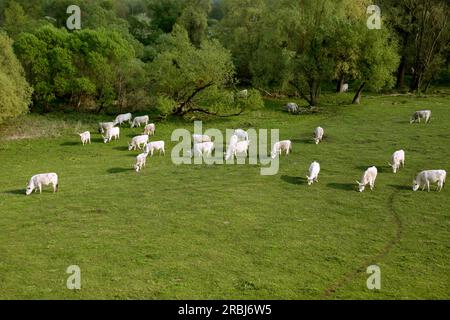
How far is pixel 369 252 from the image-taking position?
17000 mm

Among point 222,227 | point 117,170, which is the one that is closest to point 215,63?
point 117,170

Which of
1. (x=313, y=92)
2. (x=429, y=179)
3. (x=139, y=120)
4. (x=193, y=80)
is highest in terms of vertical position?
(x=193, y=80)

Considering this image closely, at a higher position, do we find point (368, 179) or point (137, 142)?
point (137, 142)

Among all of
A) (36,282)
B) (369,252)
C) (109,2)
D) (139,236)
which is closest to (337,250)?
(369,252)

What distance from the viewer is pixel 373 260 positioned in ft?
53.8

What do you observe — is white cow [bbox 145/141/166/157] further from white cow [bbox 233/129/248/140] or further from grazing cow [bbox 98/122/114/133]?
grazing cow [bbox 98/122/114/133]

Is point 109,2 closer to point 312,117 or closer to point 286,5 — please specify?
point 286,5

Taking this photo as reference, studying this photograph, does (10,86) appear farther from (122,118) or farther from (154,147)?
(154,147)

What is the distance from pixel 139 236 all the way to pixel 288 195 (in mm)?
8128

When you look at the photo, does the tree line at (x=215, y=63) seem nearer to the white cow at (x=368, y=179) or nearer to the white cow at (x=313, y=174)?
the white cow at (x=313, y=174)

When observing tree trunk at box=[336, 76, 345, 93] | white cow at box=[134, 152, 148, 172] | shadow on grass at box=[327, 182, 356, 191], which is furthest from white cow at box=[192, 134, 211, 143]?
tree trunk at box=[336, 76, 345, 93]

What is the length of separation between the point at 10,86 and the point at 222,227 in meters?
22.9
